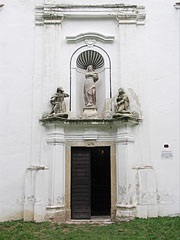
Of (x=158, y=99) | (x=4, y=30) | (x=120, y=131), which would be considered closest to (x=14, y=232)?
(x=120, y=131)

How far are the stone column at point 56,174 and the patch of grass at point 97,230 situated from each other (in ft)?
1.40

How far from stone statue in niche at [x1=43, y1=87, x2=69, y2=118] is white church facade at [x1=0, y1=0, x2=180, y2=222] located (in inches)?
1.3

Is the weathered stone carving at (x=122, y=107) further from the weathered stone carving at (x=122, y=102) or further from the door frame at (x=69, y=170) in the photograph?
the door frame at (x=69, y=170)

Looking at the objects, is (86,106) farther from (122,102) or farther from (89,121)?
(122,102)

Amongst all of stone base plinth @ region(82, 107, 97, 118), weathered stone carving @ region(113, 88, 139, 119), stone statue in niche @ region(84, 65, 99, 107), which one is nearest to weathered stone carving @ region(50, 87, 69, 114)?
stone base plinth @ region(82, 107, 97, 118)

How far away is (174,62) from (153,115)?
1965mm

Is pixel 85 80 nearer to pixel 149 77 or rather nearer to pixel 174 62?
pixel 149 77

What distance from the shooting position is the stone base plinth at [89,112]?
28.3ft

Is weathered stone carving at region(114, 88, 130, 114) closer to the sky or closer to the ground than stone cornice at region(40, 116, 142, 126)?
closer to the sky

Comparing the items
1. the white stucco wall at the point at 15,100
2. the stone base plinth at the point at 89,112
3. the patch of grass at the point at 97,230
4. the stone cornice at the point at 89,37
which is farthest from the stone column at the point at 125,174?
the stone cornice at the point at 89,37

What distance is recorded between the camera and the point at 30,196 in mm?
8016

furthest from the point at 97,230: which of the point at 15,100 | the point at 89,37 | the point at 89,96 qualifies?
the point at 89,37

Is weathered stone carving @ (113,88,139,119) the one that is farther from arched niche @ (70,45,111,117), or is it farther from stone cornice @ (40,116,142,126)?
arched niche @ (70,45,111,117)

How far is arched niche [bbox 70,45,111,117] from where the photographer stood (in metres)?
8.90
